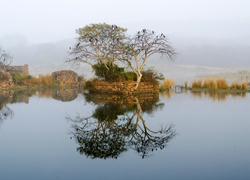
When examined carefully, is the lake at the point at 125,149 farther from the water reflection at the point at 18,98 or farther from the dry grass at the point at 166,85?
the dry grass at the point at 166,85

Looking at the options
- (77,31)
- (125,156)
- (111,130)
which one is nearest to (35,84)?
(77,31)

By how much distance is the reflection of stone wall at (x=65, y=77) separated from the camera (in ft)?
127

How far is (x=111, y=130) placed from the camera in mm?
7090

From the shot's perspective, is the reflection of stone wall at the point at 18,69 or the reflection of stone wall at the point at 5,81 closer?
the reflection of stone wall at the point at 5,81

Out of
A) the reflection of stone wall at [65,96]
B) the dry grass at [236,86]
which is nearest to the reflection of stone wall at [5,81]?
the reflection of stone wall at [65,96]

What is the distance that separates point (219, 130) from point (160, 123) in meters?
1.84

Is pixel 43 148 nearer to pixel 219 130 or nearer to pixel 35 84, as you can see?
pixel 219 130

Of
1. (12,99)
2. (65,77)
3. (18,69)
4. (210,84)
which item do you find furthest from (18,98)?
(18,69)

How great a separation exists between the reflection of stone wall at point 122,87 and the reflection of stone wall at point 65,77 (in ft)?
55.4

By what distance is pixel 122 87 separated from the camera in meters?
20.7

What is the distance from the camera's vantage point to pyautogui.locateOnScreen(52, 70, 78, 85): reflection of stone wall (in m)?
38.8

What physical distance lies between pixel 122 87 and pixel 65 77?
20471mm

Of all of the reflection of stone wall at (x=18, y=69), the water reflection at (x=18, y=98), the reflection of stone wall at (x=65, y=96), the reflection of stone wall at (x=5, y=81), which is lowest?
the reflection of stone wall at (x=65, y=96)

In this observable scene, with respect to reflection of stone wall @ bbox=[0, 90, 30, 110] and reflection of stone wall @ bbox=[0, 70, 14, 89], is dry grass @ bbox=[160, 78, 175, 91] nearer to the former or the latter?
reflection of stone wall @ bbox=[0, 90, 30, 110]
